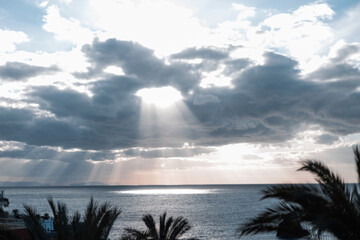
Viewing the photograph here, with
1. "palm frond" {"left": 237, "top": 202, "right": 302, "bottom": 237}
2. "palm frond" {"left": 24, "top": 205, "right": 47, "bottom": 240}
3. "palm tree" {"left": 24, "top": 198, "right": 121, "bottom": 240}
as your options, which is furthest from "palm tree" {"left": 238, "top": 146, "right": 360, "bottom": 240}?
"palm frond" {"left": 24, "top": 205, "right": 47, "bottom": 240}

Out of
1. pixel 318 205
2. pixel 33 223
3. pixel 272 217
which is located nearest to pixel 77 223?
pixel 33 223

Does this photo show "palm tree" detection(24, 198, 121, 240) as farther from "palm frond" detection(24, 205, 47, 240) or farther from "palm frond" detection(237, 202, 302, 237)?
"palm frond" detection(237, 202, 302, 237)

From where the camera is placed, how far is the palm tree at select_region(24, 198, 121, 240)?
13430 mm

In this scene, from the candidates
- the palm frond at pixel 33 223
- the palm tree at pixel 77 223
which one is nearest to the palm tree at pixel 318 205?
the palm tree at pixel 77 223

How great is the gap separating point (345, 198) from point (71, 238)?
912 cm

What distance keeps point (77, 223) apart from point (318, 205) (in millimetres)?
8482

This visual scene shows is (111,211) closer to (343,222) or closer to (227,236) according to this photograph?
(343,222)

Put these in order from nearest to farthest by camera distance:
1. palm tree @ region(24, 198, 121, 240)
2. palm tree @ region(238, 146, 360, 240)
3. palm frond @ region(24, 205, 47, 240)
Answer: palm tree @ region(238, 146, 360, 240)
palm tree @ region(24, 198, 121, 240)
palm frond @ region(24, 205, 47, 240)

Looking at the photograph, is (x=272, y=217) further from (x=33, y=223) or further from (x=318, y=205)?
(x=33, y=223)

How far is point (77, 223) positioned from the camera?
14406mm

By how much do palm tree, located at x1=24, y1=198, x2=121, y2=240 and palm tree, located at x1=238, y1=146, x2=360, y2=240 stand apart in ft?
17.3

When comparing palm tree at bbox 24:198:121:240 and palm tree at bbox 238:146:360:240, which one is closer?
palm tree at bbox 238:146:360:240

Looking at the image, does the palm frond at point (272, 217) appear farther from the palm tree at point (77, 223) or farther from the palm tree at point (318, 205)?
the palm tree at point (77, 223)

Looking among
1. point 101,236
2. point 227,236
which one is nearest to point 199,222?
point 227,236
